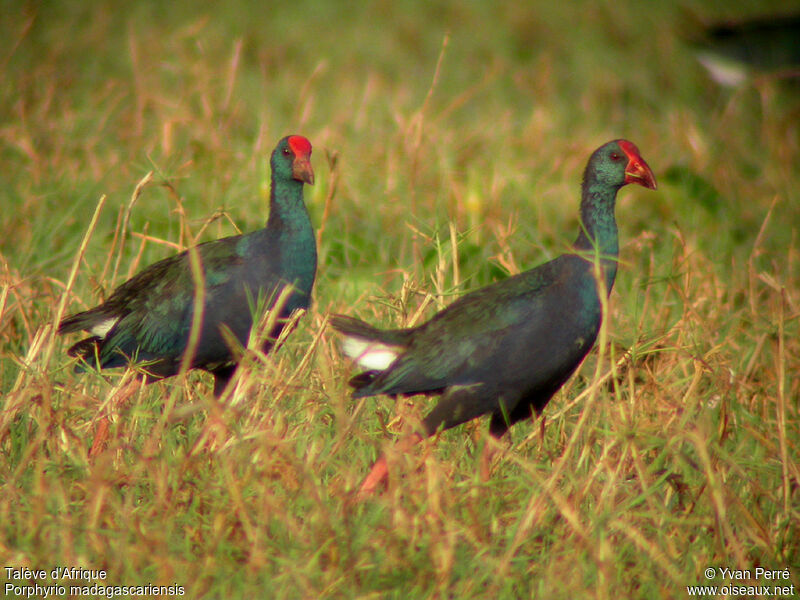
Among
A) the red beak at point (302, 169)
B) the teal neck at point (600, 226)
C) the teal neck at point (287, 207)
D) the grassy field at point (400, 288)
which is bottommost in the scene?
the grassy field at point (400, 288)

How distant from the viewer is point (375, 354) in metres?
2.66

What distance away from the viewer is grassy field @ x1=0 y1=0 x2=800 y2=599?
2057 millimetres

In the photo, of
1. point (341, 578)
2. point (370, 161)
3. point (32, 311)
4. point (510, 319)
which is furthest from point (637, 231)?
point (341, 578)

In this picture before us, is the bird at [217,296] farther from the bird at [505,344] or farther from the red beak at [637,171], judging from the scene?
the red beak at [637,171]

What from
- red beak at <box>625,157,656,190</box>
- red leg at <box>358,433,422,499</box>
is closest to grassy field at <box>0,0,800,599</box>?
red leg at <box>358,433,422,499</box>

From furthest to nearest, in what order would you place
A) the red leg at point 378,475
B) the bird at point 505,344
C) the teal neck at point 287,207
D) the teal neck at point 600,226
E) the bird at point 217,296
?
the teal neck at point 287,207
the bird at point 217,296
the teal neck at point 600,226
the bird at point 505,344
the red leg at point 378,475

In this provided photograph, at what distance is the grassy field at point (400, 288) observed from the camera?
2.06 metres

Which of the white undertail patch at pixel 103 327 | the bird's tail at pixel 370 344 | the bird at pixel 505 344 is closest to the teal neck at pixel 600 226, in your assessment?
the bird at pixel 505 344

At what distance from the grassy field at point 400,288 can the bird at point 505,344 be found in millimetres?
114

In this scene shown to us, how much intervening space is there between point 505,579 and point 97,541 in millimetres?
809

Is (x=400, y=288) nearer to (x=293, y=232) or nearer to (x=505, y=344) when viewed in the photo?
(x=293, y=232)

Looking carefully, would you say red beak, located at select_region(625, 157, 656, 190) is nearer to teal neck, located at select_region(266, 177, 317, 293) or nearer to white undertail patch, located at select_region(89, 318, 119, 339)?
teal neck, located at select_region(266, 177, 317, 293)

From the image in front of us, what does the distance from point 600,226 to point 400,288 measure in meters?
1.05

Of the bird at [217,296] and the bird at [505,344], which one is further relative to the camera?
the bird at [217,296]
